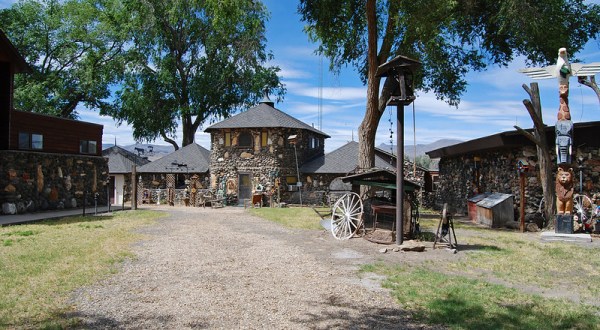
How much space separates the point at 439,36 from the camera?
743 inches

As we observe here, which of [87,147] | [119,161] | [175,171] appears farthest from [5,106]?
[119,161]

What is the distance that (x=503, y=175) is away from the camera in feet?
62.7

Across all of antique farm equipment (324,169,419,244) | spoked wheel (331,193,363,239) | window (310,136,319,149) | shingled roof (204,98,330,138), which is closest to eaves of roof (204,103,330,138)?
shingled roof (204,98,330,138)

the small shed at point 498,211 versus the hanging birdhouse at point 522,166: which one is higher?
the hanging birdhouse at point 522,166

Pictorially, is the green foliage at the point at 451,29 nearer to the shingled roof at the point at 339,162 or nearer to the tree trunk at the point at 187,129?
the shingled roof at the point at 339,162

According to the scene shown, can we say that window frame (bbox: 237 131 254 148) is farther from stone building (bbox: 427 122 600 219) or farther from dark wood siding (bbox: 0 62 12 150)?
dark wood siding (bbox: 0 62 12 150)

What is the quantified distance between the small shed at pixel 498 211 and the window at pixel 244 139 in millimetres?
17187

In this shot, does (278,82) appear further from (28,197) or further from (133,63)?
(28,197)

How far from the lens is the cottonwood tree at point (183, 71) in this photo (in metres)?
38.8

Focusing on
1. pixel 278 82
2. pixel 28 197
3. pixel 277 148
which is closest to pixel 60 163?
pixel 28 197

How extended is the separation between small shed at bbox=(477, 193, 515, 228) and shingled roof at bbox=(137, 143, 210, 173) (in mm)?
20500

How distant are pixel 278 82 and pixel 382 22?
23.5 meters

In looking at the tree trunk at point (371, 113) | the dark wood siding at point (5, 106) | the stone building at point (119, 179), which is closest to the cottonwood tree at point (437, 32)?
the tree trunk at point (371, 113)

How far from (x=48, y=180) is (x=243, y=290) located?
63.9 feet
